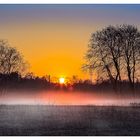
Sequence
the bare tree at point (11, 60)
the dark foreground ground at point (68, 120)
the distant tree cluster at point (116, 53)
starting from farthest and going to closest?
1. the distant tree cluster at point (116, 53)
2. the bare tree at point (11, 60)
3. the dark foreground ground at point (68, 120)

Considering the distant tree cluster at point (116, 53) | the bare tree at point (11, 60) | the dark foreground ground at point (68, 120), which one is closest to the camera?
the dark foreground ground at point (68, 120)

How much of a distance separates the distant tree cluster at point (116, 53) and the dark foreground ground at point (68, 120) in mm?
645

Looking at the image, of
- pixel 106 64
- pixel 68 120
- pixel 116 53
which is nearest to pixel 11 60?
pixel 68 120

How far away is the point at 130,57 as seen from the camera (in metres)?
10.8

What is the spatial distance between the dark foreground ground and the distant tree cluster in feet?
2.12

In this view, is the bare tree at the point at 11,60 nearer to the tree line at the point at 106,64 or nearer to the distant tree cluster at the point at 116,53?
the tree line at the point at 106,64

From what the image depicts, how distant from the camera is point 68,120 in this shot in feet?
33.6

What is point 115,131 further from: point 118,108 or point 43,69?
point 43,69

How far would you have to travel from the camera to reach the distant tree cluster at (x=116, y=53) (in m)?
10.7

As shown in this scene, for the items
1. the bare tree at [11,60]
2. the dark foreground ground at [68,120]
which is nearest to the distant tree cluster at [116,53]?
the dark foreground ground at [68,120]

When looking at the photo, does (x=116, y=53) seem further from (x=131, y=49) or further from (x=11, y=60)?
(x=11, y=60)

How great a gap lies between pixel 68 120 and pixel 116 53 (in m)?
1.69

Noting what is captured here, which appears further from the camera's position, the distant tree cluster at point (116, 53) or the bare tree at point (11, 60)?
the distant tree cluster at point (116, 53)

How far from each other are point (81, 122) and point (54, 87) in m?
1.06
